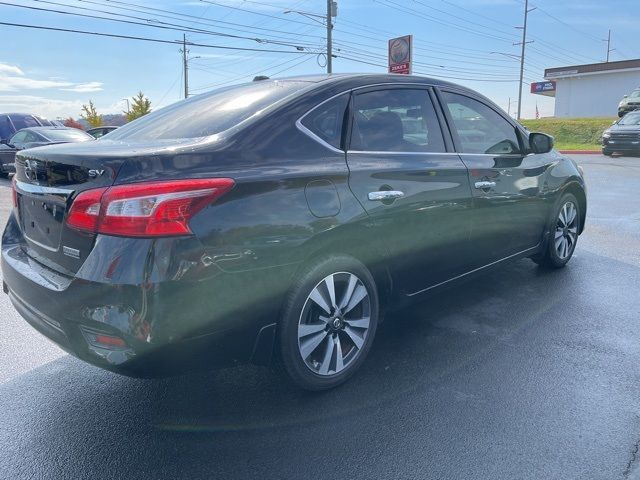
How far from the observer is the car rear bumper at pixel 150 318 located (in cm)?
225

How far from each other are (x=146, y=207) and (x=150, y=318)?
0.47 m

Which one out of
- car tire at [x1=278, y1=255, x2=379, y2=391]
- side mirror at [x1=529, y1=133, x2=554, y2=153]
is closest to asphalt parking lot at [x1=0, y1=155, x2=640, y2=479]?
car tire at [x1=278, y1=255, x2=379, y2=391]

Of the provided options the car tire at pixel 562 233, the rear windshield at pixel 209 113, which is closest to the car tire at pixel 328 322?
the rear windshield at pixel 209 113

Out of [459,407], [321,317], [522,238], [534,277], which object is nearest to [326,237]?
[321,317]

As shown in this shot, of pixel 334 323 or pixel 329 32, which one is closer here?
pixel 334 323

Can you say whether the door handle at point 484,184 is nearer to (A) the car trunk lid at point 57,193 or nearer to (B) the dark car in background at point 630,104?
(A) the car trunk lid at point 57,193

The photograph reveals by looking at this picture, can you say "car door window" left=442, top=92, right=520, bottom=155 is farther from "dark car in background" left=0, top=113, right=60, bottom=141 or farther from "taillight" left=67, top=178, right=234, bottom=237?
"dark car in background" left=0, top=113, right=60, bottom=141

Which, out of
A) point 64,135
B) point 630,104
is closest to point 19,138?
point 64,135

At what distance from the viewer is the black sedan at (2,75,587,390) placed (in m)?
2.28

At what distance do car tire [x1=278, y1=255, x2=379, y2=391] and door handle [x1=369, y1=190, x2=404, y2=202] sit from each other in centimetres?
38

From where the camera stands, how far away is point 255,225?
2.47 meters

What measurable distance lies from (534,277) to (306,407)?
302 centimetres

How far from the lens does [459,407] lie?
2818 mm

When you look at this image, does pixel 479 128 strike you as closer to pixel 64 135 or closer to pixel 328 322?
pixel 328 322
